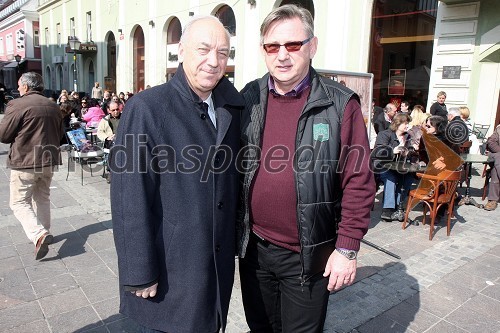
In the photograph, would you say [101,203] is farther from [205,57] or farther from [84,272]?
[205,57]

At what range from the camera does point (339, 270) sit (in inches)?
70.8

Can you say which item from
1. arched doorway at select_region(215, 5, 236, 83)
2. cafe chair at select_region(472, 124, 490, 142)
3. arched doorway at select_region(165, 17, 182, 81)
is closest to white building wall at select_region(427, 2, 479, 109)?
cafe chair at select_region(472, 124, 490, 142)

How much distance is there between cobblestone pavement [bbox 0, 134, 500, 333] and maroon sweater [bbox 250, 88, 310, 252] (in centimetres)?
136

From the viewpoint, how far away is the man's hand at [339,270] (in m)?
1.79

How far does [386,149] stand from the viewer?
5555 mm

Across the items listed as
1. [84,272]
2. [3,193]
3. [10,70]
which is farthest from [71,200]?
[10,70]

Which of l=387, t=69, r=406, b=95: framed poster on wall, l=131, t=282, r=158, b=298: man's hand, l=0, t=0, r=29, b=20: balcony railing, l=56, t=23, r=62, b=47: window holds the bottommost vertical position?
l=131, t=282, r=158, b=298: man's hand

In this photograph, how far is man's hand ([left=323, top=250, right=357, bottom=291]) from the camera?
1.79m

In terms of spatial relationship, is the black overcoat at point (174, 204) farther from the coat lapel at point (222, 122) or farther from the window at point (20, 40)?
the window at point (20, 40)

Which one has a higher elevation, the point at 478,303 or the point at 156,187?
the point at 156,187

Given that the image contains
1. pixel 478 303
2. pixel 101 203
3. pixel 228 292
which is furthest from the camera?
pixel 101 203

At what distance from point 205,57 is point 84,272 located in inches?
115

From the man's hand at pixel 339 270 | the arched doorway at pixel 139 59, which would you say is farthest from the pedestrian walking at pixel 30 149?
the arched doorway at pixel 139 59

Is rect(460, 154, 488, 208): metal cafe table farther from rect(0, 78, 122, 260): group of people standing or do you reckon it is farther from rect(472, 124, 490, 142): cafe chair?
rect(0, 78, 122, 260): group of people standing
